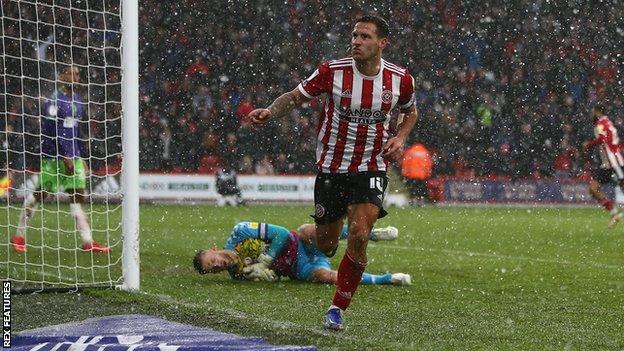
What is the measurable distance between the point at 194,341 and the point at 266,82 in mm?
18744

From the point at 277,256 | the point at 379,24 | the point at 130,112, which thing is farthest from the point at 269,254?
the point at 379,24

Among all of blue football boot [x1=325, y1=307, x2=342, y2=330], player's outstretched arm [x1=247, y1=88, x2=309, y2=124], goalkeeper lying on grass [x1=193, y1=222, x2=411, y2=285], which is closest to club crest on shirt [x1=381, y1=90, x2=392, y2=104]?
player's outstretched arm [x1=247, y1=88, x2=309, y2=124]

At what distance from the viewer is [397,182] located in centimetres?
2309

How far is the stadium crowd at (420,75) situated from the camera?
894 inches

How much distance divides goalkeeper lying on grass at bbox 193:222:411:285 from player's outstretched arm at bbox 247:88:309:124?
1.94 m

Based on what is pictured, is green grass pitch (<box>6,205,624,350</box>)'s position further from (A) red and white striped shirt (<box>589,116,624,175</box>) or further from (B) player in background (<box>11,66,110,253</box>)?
(A) red and white striped shirt (<box>589,116,624,175</box>)

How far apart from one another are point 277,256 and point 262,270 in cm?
16

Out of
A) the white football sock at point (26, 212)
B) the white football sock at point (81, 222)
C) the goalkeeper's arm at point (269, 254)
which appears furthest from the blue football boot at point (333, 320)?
the white football sock at point (26, 212)

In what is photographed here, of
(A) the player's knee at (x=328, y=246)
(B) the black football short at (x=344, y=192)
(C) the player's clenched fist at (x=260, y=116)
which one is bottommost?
(A) the player's knee at (x=328, y=246)

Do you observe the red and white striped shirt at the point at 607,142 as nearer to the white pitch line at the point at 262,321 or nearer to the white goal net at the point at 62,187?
the white goal net at the point at 62,187

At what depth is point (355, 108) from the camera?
6.03 m

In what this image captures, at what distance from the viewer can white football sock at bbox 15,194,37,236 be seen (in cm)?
1008

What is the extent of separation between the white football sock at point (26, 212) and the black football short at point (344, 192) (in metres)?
4.58

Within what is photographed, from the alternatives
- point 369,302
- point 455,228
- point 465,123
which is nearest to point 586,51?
point 465,123
